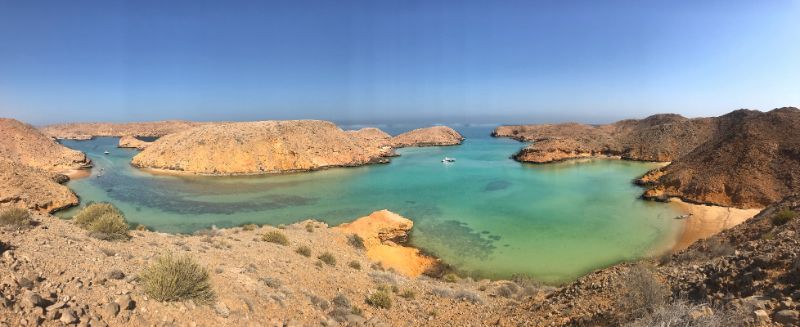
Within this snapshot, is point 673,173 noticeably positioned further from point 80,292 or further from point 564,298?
point 80,292

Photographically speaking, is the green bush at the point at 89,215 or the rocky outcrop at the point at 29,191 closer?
the green bush at the point at 89,215

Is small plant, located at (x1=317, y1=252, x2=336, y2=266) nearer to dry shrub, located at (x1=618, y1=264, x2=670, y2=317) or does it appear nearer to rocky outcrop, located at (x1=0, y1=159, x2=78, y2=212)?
dry shrub, located at (x1=618, y1=264, x2=670, y2=317)

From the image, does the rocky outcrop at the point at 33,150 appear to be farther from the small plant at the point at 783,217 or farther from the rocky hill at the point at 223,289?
the small plant at the point at 783,217

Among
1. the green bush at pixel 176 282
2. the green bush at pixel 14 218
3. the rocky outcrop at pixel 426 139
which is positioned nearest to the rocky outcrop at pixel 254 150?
the rocky outcrop at pixel 426 139

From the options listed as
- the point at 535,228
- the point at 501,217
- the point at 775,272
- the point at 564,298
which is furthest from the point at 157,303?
the point at 501,217

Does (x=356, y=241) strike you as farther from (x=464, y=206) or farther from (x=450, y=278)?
(x=464, y=206)

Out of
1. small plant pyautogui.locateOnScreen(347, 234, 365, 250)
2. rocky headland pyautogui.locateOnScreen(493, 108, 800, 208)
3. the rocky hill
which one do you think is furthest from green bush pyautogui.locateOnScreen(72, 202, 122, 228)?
rocky headland pyautogui.locateOnScreen(493, 108, 800, 208)

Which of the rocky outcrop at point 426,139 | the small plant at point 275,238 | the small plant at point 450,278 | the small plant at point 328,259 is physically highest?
the rocky outcrop at point 426,139

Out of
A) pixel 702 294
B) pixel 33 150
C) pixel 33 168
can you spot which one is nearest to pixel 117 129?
pixel 33 150
